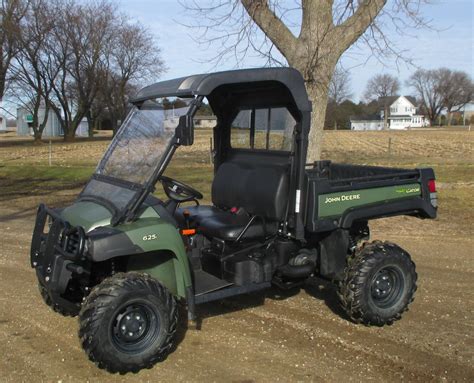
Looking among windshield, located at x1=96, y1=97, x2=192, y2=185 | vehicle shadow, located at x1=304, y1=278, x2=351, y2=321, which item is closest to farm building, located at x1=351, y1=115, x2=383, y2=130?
vehicle shadow, located at x1=304, y1=278, x2=351, y2=321

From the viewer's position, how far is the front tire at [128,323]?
3.51 meters

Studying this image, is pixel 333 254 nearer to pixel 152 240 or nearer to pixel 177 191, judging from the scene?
pixel 177 191

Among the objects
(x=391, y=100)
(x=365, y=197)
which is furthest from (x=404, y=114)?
(x=365, y=197)

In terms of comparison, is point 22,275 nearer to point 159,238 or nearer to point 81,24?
point 159,238

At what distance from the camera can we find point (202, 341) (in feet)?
14.0

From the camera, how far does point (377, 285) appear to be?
4.62 m

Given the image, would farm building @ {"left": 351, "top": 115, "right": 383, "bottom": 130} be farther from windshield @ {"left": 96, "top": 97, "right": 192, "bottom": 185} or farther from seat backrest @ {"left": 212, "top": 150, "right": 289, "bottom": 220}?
windshield @ {"left": 96, "top": 97, "right": 192, "bottom": 185}

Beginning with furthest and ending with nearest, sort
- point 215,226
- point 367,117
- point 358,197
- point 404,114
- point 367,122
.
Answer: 1. point 404,114
2. point 367,117
3. point 367,122
4. point 358,197
5. point 215,226

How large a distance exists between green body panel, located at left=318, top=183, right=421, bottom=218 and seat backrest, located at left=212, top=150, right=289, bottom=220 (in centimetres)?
32

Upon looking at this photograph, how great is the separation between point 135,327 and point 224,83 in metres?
1.79

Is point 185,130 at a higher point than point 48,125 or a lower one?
lower

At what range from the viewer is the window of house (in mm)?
4715

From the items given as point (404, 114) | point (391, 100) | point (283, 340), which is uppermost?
point (391, 100)

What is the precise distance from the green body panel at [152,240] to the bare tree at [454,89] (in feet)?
376
